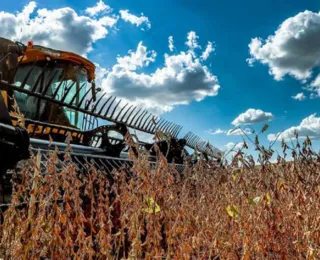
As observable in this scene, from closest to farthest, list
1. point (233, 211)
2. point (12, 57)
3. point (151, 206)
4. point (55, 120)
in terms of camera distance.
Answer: point (151, 206) < point (233, 211) < point (12, 57) < point (55, 120)

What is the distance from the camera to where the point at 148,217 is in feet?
4.82

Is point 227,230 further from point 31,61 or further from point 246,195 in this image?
point 31,61

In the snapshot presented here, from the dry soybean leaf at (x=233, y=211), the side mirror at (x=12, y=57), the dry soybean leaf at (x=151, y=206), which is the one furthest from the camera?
the side mirror at (x=12, y=57)

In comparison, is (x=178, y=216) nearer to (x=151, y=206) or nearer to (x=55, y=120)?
(x=151, y=206)

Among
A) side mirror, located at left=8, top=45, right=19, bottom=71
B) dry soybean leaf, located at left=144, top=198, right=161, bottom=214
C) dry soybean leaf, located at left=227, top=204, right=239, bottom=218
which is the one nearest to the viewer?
dry soybean leaf, located at left=144, top=198, right=161, bottom=214

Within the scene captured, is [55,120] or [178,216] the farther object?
[55,120]

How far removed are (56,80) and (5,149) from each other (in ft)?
15.1

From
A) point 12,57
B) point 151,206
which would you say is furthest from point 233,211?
point 12,57

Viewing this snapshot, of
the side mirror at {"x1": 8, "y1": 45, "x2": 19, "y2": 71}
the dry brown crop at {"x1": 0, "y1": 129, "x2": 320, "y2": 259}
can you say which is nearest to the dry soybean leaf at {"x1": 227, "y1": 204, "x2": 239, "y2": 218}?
the dry brown crop at {"x1": 0, "y1": 129, "x2": 320, "y2": 259}

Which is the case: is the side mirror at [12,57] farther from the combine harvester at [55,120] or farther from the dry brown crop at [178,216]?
the dry brown crop at [178,216]

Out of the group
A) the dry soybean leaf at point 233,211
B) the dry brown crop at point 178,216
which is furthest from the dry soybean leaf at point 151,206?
the dry soybean leaf at point 233,211

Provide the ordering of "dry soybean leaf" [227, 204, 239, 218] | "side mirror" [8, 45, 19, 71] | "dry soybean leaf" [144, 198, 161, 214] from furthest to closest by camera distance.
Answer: "side mirror" [8, 45, 19, 71]
"dry soybean leaf" [227, 204, 239, 218]
"dry soybean leaf" [144, 198, 161, 214]

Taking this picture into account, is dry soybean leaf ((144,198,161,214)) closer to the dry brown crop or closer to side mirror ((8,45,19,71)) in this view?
the dry brown crop

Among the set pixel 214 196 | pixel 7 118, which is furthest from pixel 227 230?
pixel 7 118
